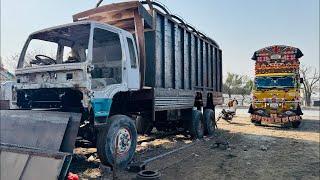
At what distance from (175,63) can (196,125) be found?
263 centimetres

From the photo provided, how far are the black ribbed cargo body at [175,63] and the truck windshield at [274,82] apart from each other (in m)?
5.23

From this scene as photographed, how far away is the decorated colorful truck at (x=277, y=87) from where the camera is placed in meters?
14.8

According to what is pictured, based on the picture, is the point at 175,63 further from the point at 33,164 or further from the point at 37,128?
the point at 33,164

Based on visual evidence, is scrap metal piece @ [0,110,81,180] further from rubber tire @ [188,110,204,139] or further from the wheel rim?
rubber tire @ [188,110,204,139]

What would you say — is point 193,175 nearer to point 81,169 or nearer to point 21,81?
point 81,169

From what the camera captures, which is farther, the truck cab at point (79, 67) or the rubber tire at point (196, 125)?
the rubber tire at point (196, 125)

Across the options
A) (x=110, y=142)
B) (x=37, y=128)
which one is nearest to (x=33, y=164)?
(x=37, y=128)

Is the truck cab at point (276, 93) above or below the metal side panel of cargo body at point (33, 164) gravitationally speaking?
above

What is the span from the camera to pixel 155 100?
7.07 metres

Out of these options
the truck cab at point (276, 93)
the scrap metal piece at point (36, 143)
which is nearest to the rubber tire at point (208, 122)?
the truck cab at point (276, 93)

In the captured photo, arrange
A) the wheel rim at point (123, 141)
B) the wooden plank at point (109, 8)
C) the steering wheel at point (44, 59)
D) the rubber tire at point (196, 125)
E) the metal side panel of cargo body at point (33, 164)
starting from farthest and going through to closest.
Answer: the rubber tire at point (196, 125) → the wooden plank at point (109, 8) → the steering wheel at point (44, 59) → the wheel rim at point (123, 141) → the metal side panel of cargo body at point (33, 164)

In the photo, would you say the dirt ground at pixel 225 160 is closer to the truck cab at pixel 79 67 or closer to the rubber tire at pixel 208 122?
the rubber tire at pixel 208 122

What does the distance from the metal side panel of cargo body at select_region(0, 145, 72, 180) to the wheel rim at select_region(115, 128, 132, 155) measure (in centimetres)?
158

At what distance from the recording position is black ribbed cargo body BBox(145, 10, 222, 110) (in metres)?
→ 7.33
